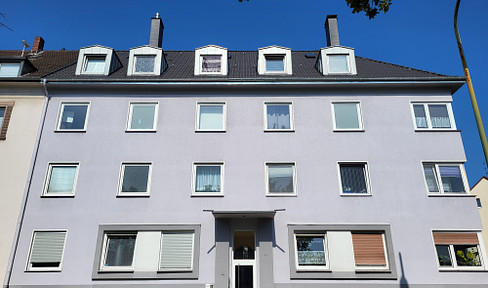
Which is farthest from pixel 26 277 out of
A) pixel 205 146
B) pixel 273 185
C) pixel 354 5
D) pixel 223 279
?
pixel 354 5

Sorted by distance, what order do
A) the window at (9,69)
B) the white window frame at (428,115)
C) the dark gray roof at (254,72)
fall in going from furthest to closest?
the window at (9,69) < the dark gray roof at (254,72) < the white window frame at (428,115)

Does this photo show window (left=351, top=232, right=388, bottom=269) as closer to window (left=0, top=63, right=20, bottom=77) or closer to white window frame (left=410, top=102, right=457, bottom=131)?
white window frame (left=410, top=102, right=457, bottom=131)

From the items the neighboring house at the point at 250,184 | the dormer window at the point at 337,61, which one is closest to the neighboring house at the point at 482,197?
the neighboring house at the point at 250,184

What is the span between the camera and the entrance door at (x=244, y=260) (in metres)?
12.5

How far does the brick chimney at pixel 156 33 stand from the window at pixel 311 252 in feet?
43.8

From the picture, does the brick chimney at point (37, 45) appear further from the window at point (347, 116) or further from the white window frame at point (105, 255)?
the window at point (347, 116)

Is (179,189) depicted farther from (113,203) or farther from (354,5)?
(354,5)

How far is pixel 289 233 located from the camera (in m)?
12.7

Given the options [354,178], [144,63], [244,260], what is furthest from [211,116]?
[354,178]

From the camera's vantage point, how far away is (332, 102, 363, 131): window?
1446 centimetres

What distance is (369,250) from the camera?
41.6ft

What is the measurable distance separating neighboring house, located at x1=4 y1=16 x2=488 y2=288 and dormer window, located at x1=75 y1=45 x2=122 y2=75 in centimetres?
20

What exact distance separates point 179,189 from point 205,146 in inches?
79.2

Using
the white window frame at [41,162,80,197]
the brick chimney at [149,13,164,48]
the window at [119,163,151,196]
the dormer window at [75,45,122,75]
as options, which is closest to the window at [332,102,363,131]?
the window at [119,163,151,196]
